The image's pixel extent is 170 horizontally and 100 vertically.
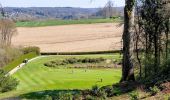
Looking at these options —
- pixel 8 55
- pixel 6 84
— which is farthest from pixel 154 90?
pixel 8 55

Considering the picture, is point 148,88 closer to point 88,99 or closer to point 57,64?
point 88,99

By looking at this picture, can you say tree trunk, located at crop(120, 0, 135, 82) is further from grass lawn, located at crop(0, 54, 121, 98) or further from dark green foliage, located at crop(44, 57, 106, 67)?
dark green foliage, located at crop(44, 57, 106, 67)

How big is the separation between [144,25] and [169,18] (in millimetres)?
2879

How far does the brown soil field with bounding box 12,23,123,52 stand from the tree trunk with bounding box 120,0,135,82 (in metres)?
58.7

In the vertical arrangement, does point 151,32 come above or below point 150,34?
above

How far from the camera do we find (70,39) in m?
108

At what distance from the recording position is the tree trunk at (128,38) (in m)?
18.5

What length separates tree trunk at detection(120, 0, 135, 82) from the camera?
18.5 metres

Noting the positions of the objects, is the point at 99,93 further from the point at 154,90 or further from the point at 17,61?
the point at 17,61

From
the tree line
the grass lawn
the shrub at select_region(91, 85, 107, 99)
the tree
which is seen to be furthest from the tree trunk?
the grass lawn

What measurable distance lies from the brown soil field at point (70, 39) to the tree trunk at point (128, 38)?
58716 mm

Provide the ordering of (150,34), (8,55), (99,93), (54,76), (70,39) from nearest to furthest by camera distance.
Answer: (99,93)
(150,34)
(54,76)
(8,55)
(70,39)

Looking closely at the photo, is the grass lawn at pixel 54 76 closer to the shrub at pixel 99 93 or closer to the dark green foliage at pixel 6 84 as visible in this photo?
the dark green foliage at pixel 6 84

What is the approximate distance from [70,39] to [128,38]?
294ft
